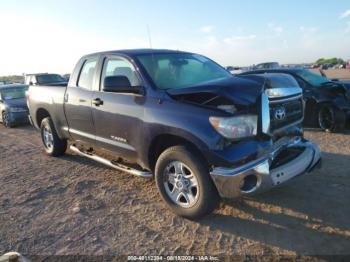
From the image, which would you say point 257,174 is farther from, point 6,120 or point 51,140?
point 6,120

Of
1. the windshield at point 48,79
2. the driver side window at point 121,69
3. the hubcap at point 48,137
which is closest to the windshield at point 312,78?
the driver side window at point 121,69

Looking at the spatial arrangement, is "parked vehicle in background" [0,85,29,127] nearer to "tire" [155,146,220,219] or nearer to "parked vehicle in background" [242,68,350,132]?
"parked vehicle in background" [242,68,350,132]

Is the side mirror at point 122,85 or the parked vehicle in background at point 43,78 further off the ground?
the side mirror at point 122,85

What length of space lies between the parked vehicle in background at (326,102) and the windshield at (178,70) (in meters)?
3.80

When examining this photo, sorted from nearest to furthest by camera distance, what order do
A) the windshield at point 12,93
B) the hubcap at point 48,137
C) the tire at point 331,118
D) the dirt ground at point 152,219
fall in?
the dirt ground at point 152,219, the hubcap at point 48,137, the tire at point 331,118, the windshield at point 12,93

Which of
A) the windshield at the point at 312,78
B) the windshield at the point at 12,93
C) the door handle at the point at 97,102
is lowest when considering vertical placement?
the windshield at the point at 12,93

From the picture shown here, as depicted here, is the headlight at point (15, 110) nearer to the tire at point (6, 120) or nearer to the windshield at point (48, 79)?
the tire at point (6, 120)

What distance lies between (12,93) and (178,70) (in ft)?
34.2

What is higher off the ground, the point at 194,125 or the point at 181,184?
the point at 194,125

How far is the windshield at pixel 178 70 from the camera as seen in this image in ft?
15.1

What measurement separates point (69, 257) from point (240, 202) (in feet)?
7.08

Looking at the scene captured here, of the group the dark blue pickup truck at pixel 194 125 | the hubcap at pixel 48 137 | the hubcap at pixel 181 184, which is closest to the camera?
the dark blue pickup truck at pixel 194 125

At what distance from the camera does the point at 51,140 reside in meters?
7.22

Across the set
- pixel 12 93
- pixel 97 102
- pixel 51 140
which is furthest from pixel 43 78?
pixel 97 102
